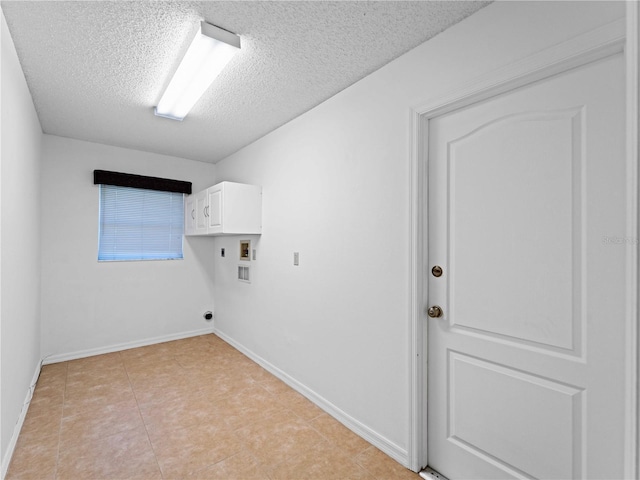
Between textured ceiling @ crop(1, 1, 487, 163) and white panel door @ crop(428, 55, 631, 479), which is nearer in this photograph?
white panel door @ crop(428, 55, 631, 479)

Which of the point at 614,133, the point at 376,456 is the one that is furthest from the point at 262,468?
the point at 614,133

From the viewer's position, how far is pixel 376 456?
201 cm

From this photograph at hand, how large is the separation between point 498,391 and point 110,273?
419cm

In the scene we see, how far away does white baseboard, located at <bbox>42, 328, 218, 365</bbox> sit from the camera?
3.55m

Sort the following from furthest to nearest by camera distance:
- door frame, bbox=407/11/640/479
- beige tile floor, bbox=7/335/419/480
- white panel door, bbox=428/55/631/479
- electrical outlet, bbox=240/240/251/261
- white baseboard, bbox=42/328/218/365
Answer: electrical outlet, bbox=240/240/251/261, white baseboard, bbox=42/328/218/365, beige tile floor, bbox=7/335/419/480, white panel door, bbox=428/55/631/479, door frame, bbox=407/11/640/479

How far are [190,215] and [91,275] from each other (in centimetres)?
133

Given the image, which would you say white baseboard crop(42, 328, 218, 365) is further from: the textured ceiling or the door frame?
the door frame

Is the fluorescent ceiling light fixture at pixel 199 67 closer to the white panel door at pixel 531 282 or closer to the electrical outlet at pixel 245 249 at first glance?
the white panel door at pixel 531 282

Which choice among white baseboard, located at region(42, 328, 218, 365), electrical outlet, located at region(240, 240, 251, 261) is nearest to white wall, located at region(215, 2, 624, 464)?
electrical outlet, located at region(240, 240, 251, 261)

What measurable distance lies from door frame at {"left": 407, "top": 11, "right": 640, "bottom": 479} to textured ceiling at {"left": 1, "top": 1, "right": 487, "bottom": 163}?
1.39ft

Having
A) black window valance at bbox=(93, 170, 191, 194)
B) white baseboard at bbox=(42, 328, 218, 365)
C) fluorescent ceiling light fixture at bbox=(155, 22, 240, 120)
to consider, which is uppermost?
fluorescent ceiling light fixture at bbox=(155, 22, 240, 120)

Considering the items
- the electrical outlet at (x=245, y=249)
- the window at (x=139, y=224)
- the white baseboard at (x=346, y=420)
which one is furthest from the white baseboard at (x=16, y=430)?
the electrical outlet at (x=245, y=249)

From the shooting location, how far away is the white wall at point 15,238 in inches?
70.3

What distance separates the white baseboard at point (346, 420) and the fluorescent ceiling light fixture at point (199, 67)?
2.54 m
